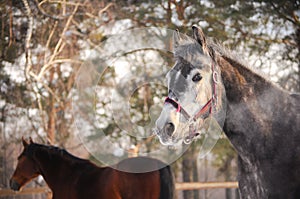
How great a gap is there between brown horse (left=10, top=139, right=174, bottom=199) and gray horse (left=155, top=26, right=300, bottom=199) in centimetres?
236

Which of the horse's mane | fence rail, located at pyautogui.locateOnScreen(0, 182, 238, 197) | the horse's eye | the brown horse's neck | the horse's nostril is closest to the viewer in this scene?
the horse's nostril

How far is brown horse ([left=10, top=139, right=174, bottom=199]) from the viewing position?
4.33m

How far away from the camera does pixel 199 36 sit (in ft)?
6.63

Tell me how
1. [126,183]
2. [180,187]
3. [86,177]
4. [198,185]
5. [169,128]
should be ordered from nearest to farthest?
[169,128], [126,183], [86,177], [180,187], [198,185]

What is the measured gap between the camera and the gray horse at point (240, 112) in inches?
77.5

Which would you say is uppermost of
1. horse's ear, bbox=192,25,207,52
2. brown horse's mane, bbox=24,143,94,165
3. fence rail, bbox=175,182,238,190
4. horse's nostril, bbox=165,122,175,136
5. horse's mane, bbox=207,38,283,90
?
horse's ear, bbox=192,25,207,52

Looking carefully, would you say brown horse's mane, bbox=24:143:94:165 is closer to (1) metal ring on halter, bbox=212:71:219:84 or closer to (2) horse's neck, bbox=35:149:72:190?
(2) horse's neck, bbox=35:149:72:190

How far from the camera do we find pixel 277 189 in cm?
196

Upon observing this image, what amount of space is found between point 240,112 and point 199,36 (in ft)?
1.42

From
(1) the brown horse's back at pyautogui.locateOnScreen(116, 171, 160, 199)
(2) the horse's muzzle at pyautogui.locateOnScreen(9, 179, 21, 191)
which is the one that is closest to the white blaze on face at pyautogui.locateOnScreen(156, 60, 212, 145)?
(1) the brown horse's back at pyautogui.locateOnScreen(116, 171, 160, 199)

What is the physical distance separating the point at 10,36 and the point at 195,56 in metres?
7.02

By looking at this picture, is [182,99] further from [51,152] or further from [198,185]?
[198,185]

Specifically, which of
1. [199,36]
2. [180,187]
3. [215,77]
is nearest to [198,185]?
[180,187]

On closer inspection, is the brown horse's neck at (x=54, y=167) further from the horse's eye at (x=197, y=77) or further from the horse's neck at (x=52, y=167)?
the horse's eye at (x=197, y=77)
